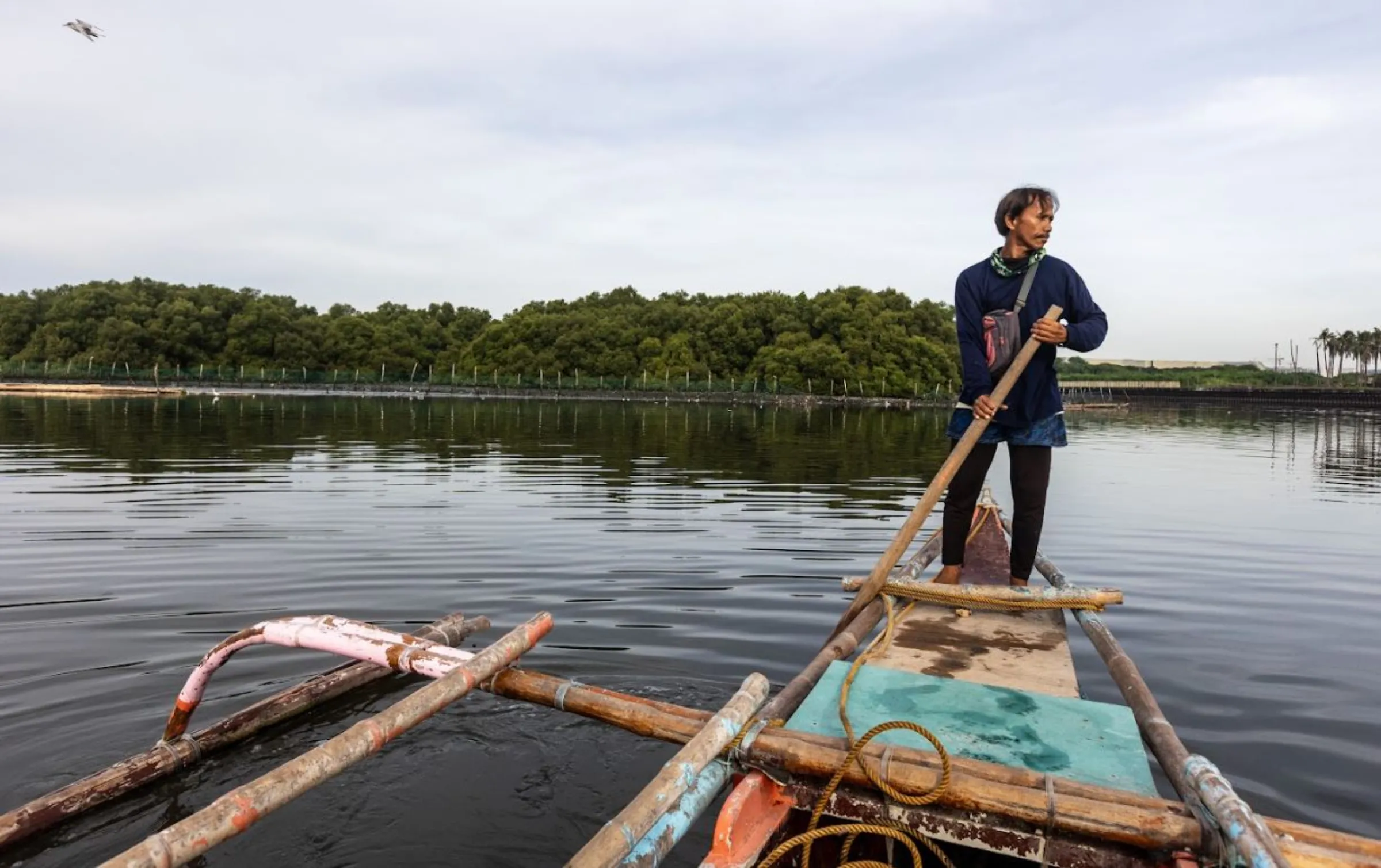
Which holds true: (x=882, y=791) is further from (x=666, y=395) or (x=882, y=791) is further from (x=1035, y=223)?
(x=666, y=395)

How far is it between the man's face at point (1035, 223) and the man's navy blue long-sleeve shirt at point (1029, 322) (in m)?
0.21

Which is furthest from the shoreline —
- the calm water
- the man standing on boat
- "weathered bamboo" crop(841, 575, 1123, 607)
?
"weathered bamboo" crop(841, 575, 1123, 607)

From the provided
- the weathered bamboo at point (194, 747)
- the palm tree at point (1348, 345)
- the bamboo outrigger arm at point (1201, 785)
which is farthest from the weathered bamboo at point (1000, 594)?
the palm tree at point (1348, 345)

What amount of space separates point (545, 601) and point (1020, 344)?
5.13 m

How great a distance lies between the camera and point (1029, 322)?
197 inches

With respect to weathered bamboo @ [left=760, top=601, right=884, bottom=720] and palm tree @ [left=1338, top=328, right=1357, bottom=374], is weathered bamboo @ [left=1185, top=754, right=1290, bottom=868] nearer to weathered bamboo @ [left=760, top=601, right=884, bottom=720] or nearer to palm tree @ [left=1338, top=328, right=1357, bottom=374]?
weathered bamboo @ [left=760, top=601, right=884, bottom=720]

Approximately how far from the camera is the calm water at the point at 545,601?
13.8 feet

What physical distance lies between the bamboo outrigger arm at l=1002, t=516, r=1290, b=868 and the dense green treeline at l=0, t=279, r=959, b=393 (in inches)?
3490

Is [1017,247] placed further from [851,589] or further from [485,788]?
[485,788]

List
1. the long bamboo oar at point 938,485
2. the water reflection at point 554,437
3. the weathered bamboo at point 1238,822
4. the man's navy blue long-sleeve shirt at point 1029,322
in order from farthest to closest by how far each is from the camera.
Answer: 1. the water reflection at point 554,437
2. the man's navy blue long-sleeve shirt at point 1029,322
3. the long bamboo oar at point 938,485
4. the weathered bamboo at point 1238,822

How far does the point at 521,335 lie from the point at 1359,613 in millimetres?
98960

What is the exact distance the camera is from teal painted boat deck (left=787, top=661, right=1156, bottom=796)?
9.49ft

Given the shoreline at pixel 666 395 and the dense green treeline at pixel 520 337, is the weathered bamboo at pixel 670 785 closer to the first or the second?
the shoreline at pixel 666 395

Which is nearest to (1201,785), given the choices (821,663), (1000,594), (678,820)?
(678,820)
